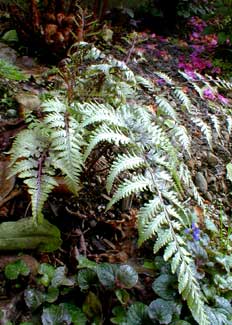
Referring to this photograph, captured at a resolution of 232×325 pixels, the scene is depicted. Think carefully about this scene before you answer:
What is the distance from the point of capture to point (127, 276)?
4.98 feet

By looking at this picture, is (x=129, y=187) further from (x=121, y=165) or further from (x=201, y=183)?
(x=201, y=183)

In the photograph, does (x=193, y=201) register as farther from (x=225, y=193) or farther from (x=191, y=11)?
(x=191, y=11)

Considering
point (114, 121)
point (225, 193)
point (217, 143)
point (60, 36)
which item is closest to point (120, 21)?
point (60, 36)

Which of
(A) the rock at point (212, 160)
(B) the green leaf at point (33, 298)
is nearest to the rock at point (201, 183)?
(A) the rock at point (212, 160)

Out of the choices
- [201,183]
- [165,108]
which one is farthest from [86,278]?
[201,183]

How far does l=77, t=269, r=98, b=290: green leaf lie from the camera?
150cm

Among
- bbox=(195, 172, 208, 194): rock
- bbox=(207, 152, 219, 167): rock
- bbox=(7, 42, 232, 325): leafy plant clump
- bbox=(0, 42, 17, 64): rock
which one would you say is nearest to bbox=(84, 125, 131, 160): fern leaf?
bbox=(7, 42, 232, 325): leafy plant clump

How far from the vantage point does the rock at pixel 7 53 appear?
2787 mm

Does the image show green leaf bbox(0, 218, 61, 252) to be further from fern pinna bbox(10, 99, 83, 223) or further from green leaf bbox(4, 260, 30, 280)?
fern pinna bbox(10, 99, 83, 223)

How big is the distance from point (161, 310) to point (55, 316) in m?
0.35

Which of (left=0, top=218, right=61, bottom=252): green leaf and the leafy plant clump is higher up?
the leafy plant clump

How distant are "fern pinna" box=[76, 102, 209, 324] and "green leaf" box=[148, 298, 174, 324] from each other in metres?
0.11

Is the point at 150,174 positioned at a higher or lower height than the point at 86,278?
higher

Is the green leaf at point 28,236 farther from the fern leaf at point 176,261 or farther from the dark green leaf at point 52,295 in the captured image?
the fern leaf at point 176,261
